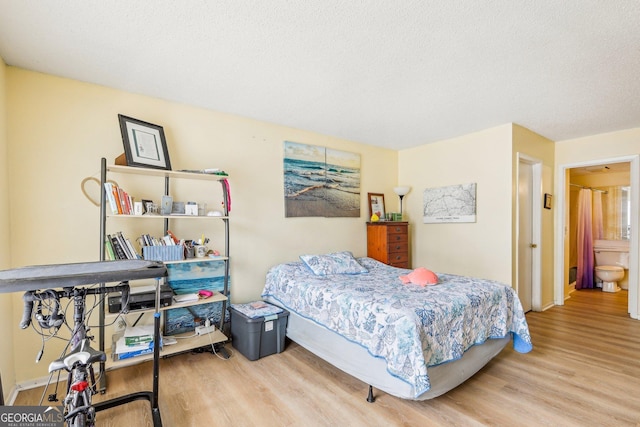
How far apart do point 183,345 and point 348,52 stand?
2.63 meters

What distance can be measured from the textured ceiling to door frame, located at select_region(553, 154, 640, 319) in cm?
120

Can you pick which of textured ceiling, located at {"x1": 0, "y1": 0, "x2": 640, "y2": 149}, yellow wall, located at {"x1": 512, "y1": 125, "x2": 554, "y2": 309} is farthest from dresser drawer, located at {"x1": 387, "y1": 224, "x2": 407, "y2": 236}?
textured ceiling, located at {"x1": 0, "y1": 0, "x2": 640, "y2": 149}

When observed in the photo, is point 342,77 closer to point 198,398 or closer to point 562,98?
point 562,98

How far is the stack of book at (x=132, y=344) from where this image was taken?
7.44 feet

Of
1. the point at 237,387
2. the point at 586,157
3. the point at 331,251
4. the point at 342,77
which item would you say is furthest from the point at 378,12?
the point at 586,157

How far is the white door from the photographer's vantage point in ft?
12.6

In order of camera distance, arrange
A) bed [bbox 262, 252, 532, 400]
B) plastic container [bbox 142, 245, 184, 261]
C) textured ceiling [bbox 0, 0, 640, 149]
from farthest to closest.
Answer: plastic container [bbox 142, 245, 184, 261]
bed [bbox 262, 252, 532, 400]
textured ceiling [bbox 0, 0, 640, 149]

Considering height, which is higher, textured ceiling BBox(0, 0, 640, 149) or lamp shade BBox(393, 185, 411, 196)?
textured ceiling BBox(0, 0, 640, 149)

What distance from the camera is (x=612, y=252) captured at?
210 inches

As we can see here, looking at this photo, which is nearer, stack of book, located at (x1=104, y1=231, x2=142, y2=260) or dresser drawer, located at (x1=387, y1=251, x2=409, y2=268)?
stack of book, located at (x1=104, y1=231, x2=142, y2=260)

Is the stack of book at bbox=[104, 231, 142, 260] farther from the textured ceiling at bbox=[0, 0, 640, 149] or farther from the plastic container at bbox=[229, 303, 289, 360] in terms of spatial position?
the textured ceiling at bbox=[0, 0, 640, 149]

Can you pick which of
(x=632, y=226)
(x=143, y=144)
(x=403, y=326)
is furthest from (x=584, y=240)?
(x=143, y=144)

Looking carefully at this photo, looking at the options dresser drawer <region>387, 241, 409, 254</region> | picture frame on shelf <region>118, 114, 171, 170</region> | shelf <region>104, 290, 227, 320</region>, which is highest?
picture frame on shelf <region>118, 114, 171, 170</region>

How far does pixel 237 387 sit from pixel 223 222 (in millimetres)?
1529
